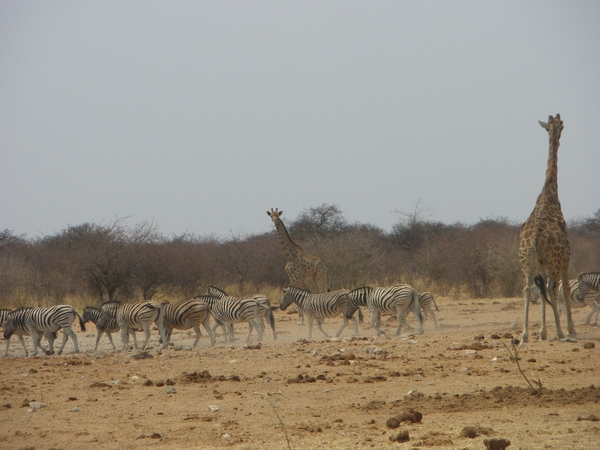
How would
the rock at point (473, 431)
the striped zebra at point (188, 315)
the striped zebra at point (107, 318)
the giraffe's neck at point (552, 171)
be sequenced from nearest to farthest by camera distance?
1. the rock at point (473, 431)
2. the giraffe's neck at point (552, 171)
3. the striped zebra at point (188, 315)
4. the striped zebra at point (107, 318)

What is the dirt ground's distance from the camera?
240 inches

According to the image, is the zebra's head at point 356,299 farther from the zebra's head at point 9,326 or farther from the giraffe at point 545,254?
the zebra's head at point 9,326

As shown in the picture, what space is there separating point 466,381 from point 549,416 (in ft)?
7.38

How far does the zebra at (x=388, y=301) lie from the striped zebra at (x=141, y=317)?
157 inches

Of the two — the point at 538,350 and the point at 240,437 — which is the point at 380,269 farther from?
the point at 240,437

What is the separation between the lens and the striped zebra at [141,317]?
14102 millimetres

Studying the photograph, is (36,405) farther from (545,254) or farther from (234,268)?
(234,268)

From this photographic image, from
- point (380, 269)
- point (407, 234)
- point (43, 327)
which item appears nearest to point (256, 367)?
point (43, 327)

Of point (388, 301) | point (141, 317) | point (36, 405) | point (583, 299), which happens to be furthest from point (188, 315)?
point (583, 299)

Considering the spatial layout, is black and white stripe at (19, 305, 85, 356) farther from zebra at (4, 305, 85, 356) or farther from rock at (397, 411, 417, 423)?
rock at (397, 411, 417, 423)

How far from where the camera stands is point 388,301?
14555 millimetres

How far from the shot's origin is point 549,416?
6.34 meters

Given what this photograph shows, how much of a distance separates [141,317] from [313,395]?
22.7 ft

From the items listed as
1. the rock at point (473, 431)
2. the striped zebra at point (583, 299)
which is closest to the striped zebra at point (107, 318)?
the striped zebra at point (583, 299)
